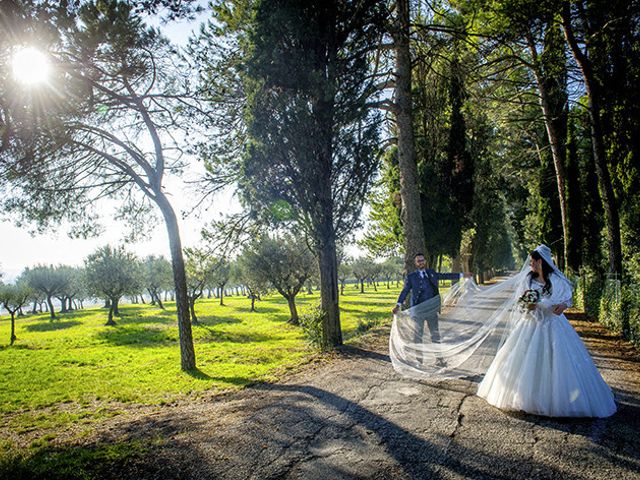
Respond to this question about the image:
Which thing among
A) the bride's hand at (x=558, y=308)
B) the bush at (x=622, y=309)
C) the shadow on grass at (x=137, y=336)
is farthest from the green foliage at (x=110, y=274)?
the bride's hand at (x=558, y=308)

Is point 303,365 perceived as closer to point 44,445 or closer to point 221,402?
point 221,402

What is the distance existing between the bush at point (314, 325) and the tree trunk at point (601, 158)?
9.00m

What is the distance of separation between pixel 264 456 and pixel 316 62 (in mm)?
8763

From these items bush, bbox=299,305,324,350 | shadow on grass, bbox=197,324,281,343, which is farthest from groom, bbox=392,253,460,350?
shadow on grass, bbox=197,324,281,343


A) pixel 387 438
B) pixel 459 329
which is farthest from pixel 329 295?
pixel 387 438

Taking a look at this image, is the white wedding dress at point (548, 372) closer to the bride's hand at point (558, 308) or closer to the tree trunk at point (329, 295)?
the bride's hand at point (558, 308)

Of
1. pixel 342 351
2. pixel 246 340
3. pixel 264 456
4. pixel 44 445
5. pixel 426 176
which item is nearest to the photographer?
pixel 264 456

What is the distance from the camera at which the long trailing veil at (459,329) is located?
579cm

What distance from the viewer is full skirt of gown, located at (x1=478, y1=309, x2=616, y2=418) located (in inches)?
172

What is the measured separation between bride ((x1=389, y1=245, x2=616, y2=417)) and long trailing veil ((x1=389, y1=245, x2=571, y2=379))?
2 cm

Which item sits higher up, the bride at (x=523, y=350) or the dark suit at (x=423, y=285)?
the dark suit at (x=423, y=285)

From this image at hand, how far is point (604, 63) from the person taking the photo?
11.4 m

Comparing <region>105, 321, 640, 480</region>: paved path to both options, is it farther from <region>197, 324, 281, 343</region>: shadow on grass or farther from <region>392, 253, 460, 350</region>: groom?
<region>197, 324, 281, 343</region>: shadow on grass

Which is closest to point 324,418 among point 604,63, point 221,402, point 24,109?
point 221,402
